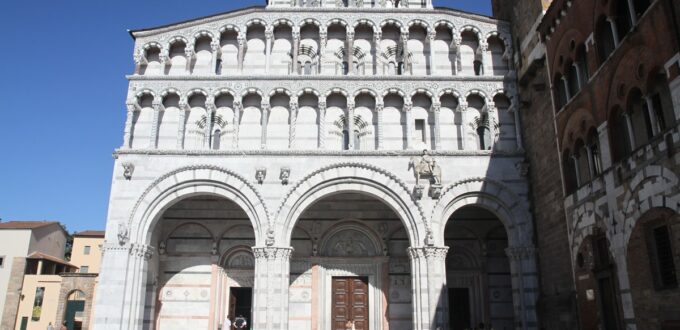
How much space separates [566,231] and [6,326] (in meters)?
32.7

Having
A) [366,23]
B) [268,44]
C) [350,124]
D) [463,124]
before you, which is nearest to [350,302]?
[350,124]

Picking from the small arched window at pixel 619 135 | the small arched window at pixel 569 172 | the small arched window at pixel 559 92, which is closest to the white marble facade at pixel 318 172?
the small arched window at pixel 569 172

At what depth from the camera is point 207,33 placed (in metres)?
18.8

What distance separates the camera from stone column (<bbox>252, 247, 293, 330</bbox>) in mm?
15805

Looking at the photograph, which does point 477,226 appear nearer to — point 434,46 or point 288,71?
point 434,46

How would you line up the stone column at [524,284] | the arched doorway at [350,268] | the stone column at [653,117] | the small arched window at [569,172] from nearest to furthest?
the stone column at [653,117]
the small arched window at [569,172]
the stone column at [524,284]
the arched doorway at [350,268]

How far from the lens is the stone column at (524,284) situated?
16.0 m

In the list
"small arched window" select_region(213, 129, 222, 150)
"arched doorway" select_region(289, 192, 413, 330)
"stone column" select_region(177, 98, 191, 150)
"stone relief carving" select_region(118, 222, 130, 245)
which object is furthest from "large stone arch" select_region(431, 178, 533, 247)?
"stone relief carving" select_region(118, 222, 130, 245)

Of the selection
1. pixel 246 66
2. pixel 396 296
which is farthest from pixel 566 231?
pixel 246 66

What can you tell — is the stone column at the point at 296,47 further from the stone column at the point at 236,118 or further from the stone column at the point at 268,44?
the stone column at the point at 236,118

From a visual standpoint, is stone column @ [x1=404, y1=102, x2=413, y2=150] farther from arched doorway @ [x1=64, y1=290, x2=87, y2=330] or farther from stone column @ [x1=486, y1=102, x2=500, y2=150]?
arched doorway @ [x1=64, y1=290, x2=87, y2=330]

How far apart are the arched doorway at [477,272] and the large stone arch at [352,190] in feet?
9.79

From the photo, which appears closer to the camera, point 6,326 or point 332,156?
point 332,156

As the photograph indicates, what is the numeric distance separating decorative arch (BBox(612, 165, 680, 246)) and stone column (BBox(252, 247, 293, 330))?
9.18 m
